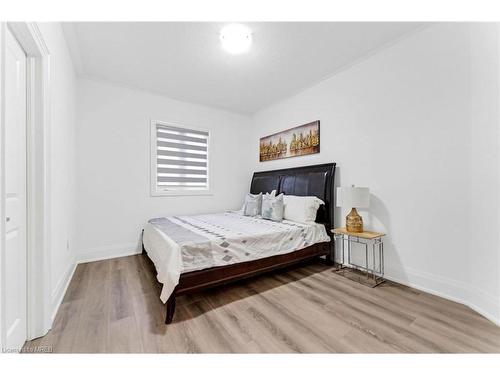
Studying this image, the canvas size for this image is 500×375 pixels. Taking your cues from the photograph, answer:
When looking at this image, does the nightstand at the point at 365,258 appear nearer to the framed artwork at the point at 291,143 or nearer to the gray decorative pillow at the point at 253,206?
the gray decorative pillow at the point at 253,206

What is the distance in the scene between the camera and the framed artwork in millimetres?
3298

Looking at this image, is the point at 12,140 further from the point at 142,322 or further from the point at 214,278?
the point at 214,278

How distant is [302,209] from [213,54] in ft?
7.37

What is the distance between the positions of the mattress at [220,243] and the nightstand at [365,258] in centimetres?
28

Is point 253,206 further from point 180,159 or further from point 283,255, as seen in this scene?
point 180,159

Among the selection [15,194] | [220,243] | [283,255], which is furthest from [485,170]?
[15,194]

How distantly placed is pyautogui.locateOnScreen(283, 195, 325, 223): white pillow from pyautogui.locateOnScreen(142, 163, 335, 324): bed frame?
122mm

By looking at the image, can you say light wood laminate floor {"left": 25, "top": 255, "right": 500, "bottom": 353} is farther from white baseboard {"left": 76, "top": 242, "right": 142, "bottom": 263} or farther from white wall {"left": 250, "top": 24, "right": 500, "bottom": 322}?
white baseboard {"left": 76, "top": 242, "right": 142, "bottom": 263}

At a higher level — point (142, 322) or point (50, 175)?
point (50, 175)

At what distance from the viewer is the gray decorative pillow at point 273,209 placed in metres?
3.00

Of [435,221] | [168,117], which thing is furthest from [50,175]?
[435,221]

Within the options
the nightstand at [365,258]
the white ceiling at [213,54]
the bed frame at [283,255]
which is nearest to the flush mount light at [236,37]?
the white ceiling at [213,54]

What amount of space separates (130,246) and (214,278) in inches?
80.4

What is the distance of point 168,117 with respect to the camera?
12.1 feet
